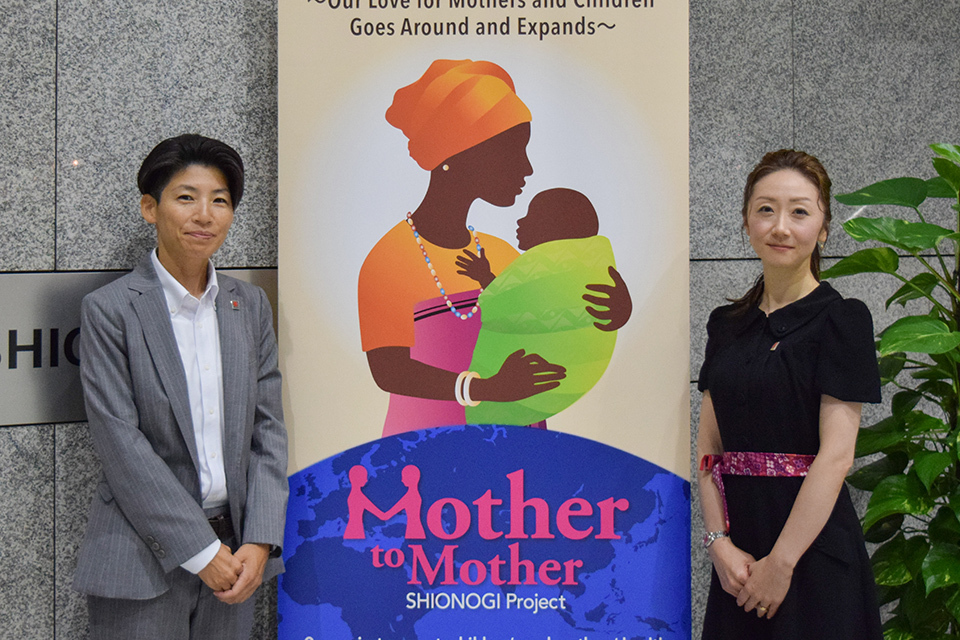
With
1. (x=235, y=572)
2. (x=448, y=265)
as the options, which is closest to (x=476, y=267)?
(x=448, y=265)

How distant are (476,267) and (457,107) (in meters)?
0.45

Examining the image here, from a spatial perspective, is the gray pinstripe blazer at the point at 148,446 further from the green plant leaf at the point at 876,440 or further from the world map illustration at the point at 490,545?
the green plant leaf at the point at 876,440

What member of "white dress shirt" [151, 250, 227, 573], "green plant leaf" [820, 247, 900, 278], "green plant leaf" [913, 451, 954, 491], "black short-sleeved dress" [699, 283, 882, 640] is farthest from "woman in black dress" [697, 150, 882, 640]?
"white dress shirt" [151, 250, 227, 573]

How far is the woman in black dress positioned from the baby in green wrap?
0.37 m

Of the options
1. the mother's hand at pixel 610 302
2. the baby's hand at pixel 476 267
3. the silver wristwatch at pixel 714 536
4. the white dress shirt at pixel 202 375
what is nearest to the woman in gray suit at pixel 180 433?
the white dress shirt at pixel 202 375

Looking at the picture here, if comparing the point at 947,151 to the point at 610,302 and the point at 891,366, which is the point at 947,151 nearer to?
the point at 891,366

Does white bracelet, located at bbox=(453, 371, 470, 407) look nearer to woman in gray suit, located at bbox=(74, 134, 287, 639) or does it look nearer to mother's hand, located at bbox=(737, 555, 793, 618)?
woman in gray suit, located at bbox=(74, 134, 287, 639)

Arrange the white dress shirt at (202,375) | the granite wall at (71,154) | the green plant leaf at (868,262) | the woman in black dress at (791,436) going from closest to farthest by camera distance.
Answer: the woman in black dress at (791,436)
the white dress shirt at (202,375)
the green plant leaf at (868,262)
the granite wall at (71,154)

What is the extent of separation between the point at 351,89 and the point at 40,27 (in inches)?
34.4

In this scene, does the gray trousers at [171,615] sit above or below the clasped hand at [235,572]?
below

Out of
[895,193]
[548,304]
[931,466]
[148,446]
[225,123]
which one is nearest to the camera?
[148,446]

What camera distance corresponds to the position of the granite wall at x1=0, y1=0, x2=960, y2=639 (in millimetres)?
1895

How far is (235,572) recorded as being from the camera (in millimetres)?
1617

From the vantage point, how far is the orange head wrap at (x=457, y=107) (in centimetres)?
191
